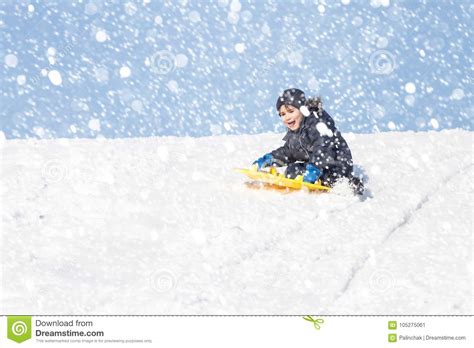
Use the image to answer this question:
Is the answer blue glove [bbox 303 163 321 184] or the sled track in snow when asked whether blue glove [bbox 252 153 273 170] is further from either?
the sled track in snow

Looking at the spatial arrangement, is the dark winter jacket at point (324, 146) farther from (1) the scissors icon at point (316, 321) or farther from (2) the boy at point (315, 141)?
(1) the scissors icon at point (316, 321)

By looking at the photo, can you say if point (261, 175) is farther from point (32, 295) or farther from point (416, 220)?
point (32, 295)

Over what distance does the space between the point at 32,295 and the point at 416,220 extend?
2913mm

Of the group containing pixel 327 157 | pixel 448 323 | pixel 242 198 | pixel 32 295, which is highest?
pixel 327 157

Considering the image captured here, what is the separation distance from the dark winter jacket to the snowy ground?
0.26 metres

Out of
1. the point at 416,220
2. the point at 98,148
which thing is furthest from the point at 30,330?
the point at 98,148

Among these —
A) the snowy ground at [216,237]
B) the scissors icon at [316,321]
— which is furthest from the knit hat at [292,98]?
the scissors icon at [316,321]

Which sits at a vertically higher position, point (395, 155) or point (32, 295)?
point (395, 155)

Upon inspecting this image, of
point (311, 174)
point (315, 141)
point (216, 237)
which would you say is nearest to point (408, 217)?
point (311, 174)

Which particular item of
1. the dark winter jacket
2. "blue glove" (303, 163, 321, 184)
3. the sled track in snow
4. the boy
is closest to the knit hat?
the boy

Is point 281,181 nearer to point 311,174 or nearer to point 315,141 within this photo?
point 311,174

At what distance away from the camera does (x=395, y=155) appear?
22.5ft

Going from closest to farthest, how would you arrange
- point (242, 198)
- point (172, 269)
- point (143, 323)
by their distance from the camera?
point (143, 323), point (172, 269), point (242, 198)

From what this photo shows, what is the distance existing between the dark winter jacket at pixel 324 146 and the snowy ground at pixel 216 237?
0.86 ft
